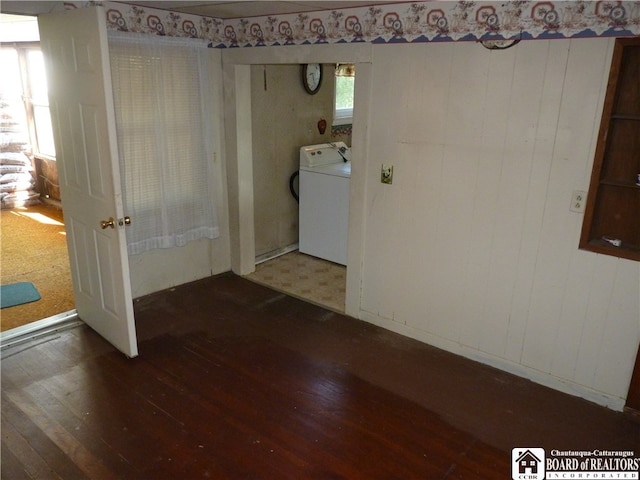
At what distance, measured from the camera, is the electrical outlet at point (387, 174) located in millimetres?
3121

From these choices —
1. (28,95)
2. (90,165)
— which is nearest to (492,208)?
(90,165)

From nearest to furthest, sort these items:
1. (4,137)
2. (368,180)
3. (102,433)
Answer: (102,433), (368,180), (4,137)

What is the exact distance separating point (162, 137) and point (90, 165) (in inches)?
33.8

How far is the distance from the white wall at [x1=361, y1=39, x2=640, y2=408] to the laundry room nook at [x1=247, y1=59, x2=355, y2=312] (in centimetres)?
113

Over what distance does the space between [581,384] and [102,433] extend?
100 inches

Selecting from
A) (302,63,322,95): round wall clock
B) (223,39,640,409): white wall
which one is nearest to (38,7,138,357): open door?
(223,39,640,409): white wall

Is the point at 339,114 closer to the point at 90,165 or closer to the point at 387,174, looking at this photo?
the point at 387,174

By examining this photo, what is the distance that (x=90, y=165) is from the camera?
2.80m

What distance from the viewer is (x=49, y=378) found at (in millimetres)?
2777

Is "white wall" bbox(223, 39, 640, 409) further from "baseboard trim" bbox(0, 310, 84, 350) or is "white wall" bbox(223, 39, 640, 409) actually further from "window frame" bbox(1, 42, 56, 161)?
"window frame" bbox(1, 42, 56, 161)

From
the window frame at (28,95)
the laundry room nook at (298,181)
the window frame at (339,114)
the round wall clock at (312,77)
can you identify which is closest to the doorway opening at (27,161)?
the window frame at (28,95)

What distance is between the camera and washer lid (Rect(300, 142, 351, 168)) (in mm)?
4582

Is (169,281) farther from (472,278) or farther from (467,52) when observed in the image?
(467,52)

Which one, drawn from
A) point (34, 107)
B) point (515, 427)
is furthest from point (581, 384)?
point (34, 107)
